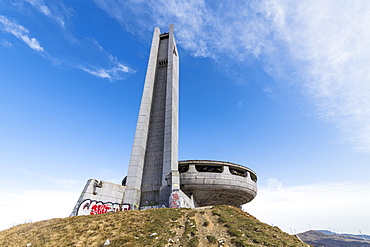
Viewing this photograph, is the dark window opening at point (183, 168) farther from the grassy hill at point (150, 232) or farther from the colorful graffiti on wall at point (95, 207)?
the grassy hill at point (150, 232)

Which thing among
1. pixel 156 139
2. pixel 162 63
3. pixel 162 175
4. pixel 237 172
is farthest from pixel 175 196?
pixel 162 63

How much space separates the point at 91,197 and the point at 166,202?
9.51 meters

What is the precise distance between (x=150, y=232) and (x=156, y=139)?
2166 cm

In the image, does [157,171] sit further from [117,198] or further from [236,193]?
[236,193]

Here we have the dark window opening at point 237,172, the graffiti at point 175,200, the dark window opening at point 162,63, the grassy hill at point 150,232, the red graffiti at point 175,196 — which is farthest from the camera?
the dark window opening at point 162,63

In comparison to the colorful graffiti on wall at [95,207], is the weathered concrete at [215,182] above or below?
above

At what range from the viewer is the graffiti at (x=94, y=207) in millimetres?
22477

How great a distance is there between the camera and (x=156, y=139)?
3544 centimetres

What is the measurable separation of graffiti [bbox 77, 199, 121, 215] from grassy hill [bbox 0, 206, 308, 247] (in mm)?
3798

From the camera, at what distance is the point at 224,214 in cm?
1931

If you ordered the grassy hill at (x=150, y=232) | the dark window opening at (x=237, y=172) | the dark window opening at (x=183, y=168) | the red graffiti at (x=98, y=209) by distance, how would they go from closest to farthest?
1. the grassy hill at (x=150, y=232)
2. the red graffiti at (x=98, y=209)
3. the dark window opening at (x=183, y=168)
4. the dark window opening at (x=237, y=172)

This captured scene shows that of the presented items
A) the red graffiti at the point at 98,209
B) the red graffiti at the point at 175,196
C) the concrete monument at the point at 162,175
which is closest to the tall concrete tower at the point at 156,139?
the concrete monument at the point at 162,175

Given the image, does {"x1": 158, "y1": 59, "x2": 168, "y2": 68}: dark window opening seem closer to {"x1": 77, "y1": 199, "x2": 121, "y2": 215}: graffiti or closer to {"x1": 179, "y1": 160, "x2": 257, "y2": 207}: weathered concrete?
{"x1": 179, "y1": 160, "x2": 257, "y2": 207}: weathered concrete

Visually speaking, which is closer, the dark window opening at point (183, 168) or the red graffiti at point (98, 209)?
the red graffiti at point (98, 209)
